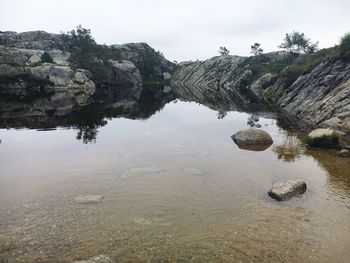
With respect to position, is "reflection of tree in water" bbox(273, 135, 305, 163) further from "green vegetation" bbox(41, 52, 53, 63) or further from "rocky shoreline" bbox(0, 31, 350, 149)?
"green vegetation" bbox(41, 52, 53, 63)

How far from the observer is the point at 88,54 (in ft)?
512

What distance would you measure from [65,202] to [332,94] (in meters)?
42.8

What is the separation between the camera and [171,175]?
22.5 m

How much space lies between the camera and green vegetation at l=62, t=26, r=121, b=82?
144 metres

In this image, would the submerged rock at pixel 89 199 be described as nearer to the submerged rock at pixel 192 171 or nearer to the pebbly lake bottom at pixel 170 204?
the pebbly lake bottom at pixel 170 204

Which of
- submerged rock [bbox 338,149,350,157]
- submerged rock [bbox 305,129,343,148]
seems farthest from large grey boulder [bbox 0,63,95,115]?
submerged rock [bbox 338,149,350,157]

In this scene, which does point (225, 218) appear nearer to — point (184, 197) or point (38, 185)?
point (184, 197)

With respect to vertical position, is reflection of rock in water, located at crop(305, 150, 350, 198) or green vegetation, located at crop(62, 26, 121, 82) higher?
green vegetation, located at crop(62, 26, 121, 82)

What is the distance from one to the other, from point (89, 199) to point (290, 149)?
1967 cm

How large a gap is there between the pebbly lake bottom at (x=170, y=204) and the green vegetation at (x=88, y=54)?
117 meters

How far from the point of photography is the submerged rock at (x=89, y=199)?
17750 mm

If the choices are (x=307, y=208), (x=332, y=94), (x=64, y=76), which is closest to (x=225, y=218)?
(x=307, y=208)

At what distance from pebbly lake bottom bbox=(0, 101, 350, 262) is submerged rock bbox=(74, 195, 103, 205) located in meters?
0.35

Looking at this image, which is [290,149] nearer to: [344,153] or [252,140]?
[252,140]
